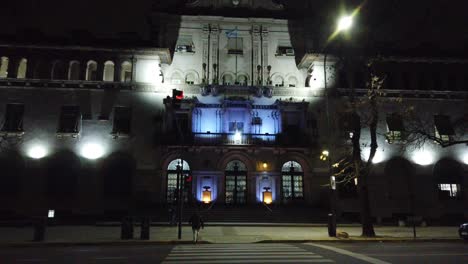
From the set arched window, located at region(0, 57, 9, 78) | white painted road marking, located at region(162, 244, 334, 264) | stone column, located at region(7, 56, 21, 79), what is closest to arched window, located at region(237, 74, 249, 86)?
stone column, located at region(7, 56, 21, 79)

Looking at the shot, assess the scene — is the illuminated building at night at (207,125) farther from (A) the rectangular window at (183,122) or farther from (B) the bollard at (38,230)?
(B) the bollard at (38,230)

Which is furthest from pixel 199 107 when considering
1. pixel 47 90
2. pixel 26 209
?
pixel 26 209

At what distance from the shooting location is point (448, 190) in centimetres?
3525

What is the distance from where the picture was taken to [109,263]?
11609mm

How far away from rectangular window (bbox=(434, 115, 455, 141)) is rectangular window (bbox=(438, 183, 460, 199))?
451 centimetres

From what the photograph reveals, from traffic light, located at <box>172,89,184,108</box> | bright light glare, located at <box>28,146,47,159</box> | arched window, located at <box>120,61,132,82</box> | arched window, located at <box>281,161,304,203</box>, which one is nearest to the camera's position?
traffic light, located at <box>172,89,184,108</box>

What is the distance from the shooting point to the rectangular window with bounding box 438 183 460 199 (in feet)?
115

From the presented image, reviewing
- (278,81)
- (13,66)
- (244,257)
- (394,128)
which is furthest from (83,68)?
(394,128)

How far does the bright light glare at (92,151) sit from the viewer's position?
108ft

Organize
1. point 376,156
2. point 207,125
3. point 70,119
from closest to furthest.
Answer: point 70,119, point 376,156, point 207,125

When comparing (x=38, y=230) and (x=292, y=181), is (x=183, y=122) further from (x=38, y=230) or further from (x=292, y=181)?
(x=38, y=230)

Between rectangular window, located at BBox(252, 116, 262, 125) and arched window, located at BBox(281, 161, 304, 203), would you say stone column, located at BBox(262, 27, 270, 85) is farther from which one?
arched window, located at BBox(281, 161, 304, 203)

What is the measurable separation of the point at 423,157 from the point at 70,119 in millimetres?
33628

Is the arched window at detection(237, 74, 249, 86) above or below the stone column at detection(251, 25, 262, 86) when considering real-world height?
below
